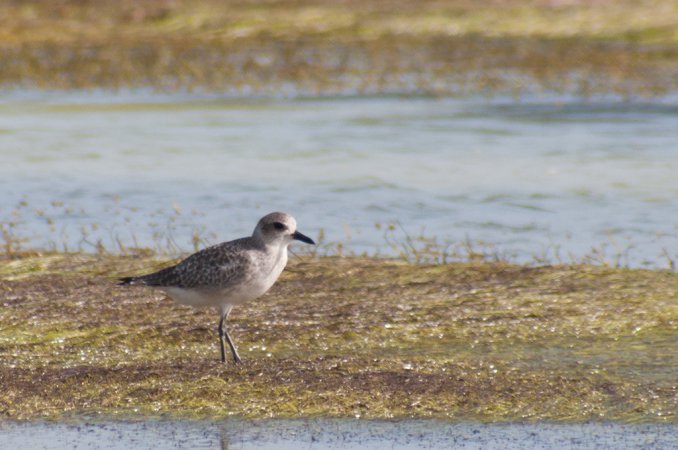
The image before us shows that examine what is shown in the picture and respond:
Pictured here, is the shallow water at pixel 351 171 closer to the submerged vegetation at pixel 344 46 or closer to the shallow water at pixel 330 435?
the submerged vegetation at pixel 344 46

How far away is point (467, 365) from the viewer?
391 inches

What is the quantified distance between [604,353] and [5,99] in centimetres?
2398

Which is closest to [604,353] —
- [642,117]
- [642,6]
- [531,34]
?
[642,117]

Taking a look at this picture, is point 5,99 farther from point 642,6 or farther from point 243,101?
point 642,6

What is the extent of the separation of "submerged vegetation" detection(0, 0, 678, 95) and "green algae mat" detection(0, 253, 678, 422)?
19580 mm

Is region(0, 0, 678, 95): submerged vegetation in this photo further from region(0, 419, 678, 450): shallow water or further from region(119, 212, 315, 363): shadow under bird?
region(0, 419, 678, 450): shallow water

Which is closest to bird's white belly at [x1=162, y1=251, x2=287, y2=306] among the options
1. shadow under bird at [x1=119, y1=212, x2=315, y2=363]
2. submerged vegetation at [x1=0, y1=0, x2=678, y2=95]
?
shadow under bird at [x1=119, y1=212, x2=315, y2=363]

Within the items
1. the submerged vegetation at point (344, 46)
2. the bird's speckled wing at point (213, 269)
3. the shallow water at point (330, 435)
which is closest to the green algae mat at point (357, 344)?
the shallow water at point (330, 435)

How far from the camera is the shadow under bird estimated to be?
981cm

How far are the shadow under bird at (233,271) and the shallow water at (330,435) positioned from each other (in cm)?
134

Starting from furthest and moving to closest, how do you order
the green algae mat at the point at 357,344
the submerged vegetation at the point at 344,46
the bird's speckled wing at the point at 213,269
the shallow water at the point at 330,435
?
the submerged vegetation at the point at 344,46 → the bird's speckled wing at the point at 213,269 → the green algae mat at the point at 357,344 → the shallow water at the point at 330,435

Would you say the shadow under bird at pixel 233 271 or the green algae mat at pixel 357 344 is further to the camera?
the shadow under bird at pixel 233 271

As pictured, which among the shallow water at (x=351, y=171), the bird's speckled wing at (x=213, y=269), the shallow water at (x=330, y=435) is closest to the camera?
the shallow water at (x=330, y=435)

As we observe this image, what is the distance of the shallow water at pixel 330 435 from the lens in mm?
8211
